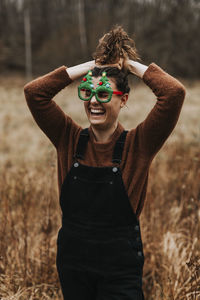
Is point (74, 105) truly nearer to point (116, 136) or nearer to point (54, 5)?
point (116, 136)

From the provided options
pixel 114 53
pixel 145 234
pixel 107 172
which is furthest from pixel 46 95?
pixel 145 234

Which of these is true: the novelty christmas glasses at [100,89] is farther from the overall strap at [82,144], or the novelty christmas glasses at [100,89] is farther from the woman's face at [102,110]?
the overall strap at [82,144]

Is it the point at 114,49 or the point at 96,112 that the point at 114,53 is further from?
the point at 96,112

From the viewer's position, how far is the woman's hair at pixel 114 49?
1.66m

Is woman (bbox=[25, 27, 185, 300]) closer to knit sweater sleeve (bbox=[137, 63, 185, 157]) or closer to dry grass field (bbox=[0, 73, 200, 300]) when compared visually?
knit sweater sleeve (bbox=[137, 63, 185, 157])

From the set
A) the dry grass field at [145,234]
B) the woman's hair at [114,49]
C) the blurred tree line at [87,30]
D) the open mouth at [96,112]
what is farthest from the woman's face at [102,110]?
the blurred tree line at [87,30]

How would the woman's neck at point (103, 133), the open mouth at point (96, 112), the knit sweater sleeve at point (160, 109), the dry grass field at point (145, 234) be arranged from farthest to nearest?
the dry grass field at point (145, 234) < the woman's neck at point (103, 133) < the open mouth at point (96, 112) < the knit sweater sleeve at point (160, 109)

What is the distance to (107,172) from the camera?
166 cm

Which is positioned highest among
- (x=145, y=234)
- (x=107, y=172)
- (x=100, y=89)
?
(x=100, y=89)

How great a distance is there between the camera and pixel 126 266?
1.67 meters

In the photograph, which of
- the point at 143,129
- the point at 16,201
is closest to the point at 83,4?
the point at 16,201

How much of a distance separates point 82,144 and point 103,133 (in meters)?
0.13

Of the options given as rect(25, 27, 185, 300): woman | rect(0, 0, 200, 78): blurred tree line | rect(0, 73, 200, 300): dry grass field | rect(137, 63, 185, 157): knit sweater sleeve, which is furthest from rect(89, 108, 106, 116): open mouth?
rect(0, 0, 200, 78): blurred tree line

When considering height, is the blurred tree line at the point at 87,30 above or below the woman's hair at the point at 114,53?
below
